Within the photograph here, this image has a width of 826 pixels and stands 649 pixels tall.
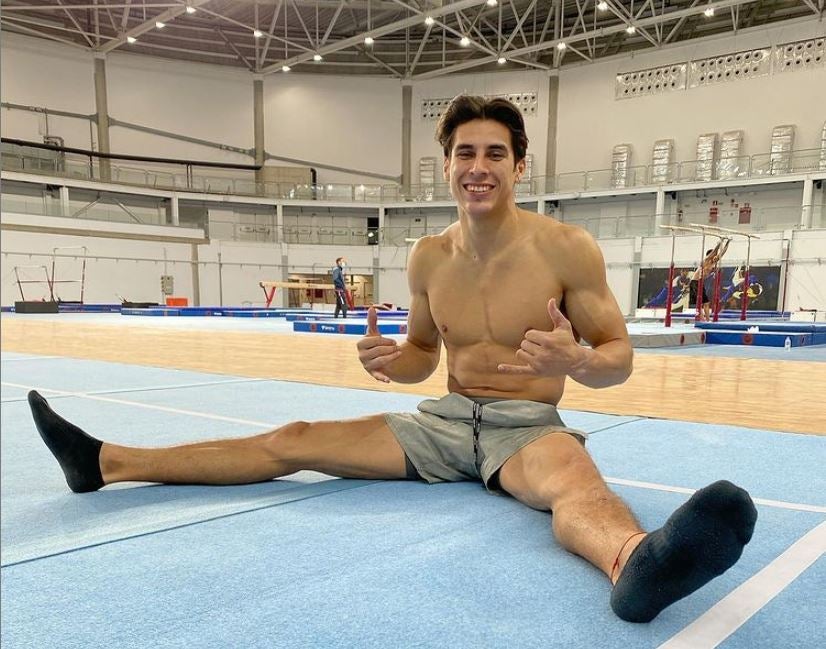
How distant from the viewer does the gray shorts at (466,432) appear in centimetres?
208

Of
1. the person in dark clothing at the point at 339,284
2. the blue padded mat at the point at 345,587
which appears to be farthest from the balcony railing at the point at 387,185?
the blue padded mat at the point at 345,587

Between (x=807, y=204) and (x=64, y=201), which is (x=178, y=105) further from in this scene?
(x=807, y=204)

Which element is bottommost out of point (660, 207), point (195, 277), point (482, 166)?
point (195, 277)

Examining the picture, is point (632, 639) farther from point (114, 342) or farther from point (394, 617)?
point (114, 342)

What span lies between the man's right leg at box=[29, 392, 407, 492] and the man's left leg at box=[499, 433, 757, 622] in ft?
2.26

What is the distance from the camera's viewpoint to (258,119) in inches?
1232

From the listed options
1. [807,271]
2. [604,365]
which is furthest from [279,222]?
[604,365]

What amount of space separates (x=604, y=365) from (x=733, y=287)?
75.2 ft

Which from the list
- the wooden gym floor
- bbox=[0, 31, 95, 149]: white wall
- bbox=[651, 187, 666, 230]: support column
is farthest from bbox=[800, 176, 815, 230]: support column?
bbox=[0, 31, 95, 149]: white wall

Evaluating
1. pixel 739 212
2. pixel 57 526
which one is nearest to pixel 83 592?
pixel 57 526

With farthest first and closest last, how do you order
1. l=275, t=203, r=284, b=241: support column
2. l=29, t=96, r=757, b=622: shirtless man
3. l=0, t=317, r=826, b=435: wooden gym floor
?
l=275, t=203, r=284, b=241: support column
l=0, t=317, r=826, b=435: wooden gym floor
l=29, t=96, r=757, b=622: shirtless man

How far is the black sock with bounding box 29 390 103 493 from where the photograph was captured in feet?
6.19

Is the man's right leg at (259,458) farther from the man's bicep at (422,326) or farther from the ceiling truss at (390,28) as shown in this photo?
the ceiling truss at (390,28)

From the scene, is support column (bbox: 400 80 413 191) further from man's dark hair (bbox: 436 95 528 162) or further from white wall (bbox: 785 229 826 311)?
man's dark hair (bbox: 436 95 528 162)
